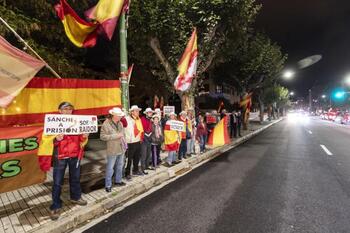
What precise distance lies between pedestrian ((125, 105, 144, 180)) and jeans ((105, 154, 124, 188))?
668mm

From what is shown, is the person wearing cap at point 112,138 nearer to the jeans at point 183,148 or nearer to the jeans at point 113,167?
the jeans at point 113,167

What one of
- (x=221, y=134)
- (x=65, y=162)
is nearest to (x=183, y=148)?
(x=221, y=134)

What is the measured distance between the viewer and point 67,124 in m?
5.34

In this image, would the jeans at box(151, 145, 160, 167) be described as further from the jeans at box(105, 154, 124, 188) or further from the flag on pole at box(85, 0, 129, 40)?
the flag on pole at box(85, 0, 129, 40)

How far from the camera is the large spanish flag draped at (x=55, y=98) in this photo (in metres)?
5.75

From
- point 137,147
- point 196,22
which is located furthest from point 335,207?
point 196,22

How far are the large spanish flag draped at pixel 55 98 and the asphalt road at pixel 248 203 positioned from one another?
8.42 ft

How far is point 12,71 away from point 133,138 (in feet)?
11.0

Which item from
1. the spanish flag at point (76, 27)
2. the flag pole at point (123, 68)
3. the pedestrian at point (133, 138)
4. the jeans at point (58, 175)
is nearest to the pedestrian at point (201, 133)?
the pedestrian at point (133, 138)

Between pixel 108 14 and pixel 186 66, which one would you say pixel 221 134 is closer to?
pixel 186 66

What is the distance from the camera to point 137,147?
785 centimetres

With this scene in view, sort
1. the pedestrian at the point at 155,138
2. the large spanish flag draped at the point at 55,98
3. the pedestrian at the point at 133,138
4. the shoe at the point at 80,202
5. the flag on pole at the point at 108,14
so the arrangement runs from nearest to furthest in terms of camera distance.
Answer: the shoe at the point at 80,202, the large spanish flag draped at the point at 55,98, the flag on pole at the point at 108,14, the pedestrian at the point at 133,138, the pedestrian at the point at 155,138

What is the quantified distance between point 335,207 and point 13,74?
6330 millimetres

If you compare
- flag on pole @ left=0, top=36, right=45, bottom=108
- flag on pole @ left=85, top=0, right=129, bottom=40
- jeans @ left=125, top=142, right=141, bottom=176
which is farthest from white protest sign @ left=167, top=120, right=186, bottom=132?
flag on pole @ left=0, top=36, right=45, bottom=108
